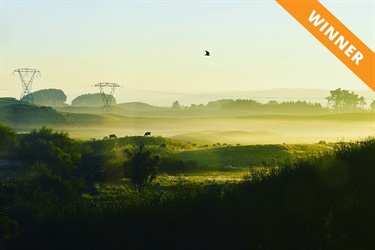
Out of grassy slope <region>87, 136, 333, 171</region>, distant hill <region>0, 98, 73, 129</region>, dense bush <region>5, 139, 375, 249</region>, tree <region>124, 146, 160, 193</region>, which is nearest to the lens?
dense bush <region>5, 139, 375, 249</region>

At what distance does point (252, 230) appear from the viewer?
17.2 metres

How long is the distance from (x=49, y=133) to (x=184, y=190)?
6085cm

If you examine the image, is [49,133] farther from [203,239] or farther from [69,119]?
[69,119]

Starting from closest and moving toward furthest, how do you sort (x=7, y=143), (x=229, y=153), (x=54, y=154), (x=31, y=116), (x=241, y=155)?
(x=54, y=154)
(x=7, y=143)
(x=241, y=155)
(x=229, y=153)
(x=31, y=116)

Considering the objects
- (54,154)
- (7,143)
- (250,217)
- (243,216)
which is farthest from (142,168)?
(7,143)

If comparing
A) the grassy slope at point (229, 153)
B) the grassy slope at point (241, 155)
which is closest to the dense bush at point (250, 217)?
the grassy slope at point (229, 153)

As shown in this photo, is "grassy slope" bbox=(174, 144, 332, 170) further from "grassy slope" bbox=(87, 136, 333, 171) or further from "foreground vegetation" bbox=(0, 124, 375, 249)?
"foreground vegetation" bbox=(0, 124, 375, 249)

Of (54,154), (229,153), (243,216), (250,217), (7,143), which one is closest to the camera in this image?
(250,217)

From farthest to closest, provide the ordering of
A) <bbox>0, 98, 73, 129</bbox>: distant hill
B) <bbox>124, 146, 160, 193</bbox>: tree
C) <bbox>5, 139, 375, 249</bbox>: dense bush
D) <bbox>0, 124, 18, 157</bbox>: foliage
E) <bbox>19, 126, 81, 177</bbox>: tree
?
1. <bbox>0, 98, 73, 129</bbox>: distant hill
2. <bbox>0, 124, 18, 157</bbox>: foliage
3. <bbox>19, 126, 81, 177</bbox>: tree
4. <bbox>124, 146, 160, 193</bbox>: tree
5. <bbox>5, 139, 375, 249</bbox>: dense bush

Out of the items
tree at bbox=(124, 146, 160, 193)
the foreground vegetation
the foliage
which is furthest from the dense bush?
the foliage

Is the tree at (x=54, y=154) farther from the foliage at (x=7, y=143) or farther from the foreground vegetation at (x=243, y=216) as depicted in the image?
the foreground vegetation at (x=243, y=216)

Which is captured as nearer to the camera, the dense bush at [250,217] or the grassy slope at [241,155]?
the dense bush at [250,217]

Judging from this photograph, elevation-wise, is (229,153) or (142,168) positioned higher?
(229,153)

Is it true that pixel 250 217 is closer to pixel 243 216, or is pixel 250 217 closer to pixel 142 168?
pixel 243 216
